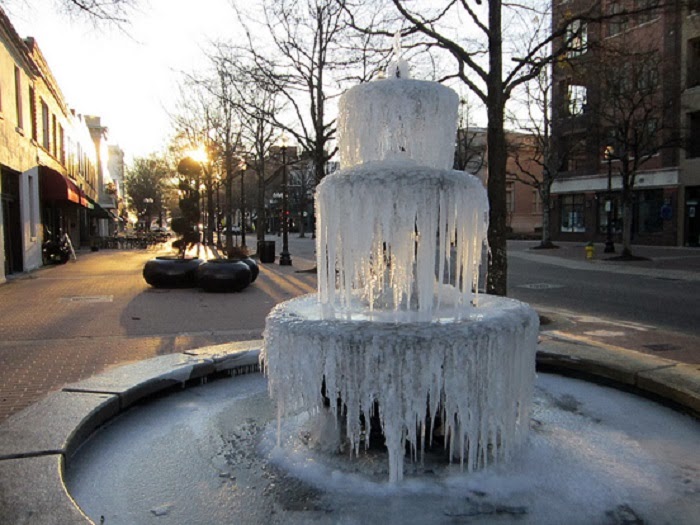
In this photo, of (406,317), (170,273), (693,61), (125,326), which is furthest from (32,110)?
(693,61)

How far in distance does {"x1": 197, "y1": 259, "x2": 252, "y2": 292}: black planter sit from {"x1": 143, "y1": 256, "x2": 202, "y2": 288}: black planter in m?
0.60

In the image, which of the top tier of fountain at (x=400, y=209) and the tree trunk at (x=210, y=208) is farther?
the tree trunk at (x=210, y=208)

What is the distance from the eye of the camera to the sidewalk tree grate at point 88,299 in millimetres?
11945

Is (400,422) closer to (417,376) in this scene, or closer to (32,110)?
(417,376)

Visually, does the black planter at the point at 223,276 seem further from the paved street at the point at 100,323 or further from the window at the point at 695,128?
the window at the point at 695,128

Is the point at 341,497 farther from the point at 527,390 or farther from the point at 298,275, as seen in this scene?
the point at 298,275

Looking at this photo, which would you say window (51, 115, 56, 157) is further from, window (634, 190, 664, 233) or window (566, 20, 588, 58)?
window (634, 190, 664, 233)

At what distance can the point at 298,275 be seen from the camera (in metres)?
18.5

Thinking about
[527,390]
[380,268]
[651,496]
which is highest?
[380,268]

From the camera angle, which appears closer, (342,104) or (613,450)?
(613,450)

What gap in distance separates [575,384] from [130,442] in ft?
14.2

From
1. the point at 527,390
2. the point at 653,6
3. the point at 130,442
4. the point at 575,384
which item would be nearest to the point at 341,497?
the point at 527,390

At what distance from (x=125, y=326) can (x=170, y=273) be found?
5.46 metres

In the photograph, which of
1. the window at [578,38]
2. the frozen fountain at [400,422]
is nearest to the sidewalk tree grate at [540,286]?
the window at [578,38]
